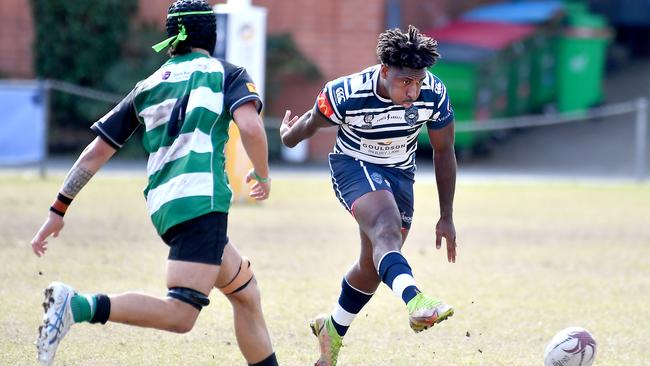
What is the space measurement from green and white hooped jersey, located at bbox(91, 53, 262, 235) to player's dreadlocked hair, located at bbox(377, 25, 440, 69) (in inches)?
41.7

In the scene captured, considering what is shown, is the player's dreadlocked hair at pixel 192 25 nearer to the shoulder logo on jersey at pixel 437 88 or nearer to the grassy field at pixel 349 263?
the shoulder logo on jersey at pixel 437 88

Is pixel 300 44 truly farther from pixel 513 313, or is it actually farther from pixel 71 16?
pixel 513 313

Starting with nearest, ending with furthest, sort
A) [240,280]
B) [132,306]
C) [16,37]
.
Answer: [132,306], [240,280], [16,37]

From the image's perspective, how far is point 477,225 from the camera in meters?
14.1

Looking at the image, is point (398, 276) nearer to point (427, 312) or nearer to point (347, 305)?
point (427, 312)

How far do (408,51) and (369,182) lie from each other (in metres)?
0.80

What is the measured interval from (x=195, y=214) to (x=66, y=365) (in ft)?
5.70

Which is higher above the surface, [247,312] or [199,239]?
[199,239]

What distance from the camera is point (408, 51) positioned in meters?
5.90

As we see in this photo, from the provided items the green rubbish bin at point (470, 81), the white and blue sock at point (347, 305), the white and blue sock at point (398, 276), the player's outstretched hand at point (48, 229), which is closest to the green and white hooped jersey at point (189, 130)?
the player's outstretched hand at point (48, 229)

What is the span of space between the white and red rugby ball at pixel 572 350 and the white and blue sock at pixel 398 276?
104cm

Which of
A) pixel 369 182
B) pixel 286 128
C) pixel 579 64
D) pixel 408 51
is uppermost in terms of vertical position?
pixel 408 51

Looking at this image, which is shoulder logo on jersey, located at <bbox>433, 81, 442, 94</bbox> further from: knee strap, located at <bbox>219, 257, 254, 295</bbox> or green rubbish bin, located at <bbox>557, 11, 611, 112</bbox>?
green rubbish bin, located at <bbox>557, 11, 611, 112</bbox>

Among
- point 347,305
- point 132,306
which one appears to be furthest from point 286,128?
point 132,306
